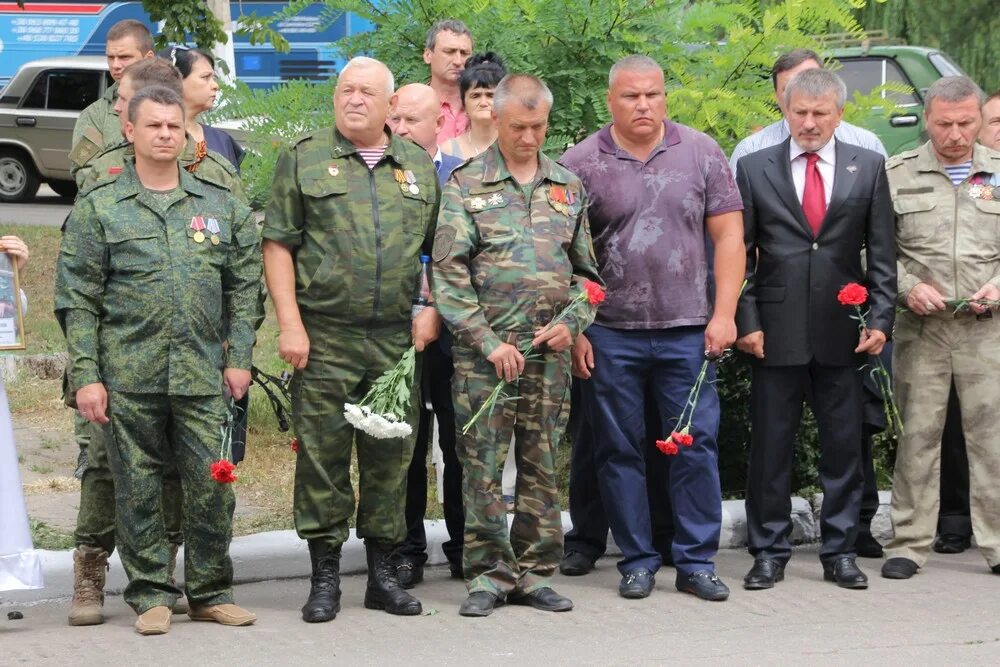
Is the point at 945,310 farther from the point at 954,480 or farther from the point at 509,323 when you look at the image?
the point at 509,323

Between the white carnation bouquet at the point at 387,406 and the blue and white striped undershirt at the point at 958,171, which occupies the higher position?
the blue and white striped undershirt at the point at 958,171

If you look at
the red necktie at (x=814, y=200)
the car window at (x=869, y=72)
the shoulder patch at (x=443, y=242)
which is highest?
the car window at (x=869, y=72)

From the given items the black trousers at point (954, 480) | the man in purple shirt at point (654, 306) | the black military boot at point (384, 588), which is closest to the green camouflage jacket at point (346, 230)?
the man in purple shirt at point (654, 306)

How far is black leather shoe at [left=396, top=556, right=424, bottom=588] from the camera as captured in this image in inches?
261

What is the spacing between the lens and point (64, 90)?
66.6 feet

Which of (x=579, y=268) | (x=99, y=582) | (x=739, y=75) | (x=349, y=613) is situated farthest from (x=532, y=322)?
(x=739, y=75)

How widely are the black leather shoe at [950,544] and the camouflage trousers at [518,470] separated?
2107mm

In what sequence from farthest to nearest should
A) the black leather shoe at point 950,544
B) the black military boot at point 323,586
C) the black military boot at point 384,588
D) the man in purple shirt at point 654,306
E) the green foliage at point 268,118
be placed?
the green foliage at point 268,118
the black leather shoe at point 950,544
the man in purple shirt at point 654,306
the black military boot at point 384,588
the black military boot at point 323,586

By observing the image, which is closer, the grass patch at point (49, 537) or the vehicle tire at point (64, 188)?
the grass patch at point (49, 537)

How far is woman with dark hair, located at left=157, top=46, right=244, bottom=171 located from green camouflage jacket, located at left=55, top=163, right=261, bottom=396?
123 centimetres

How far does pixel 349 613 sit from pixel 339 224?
1594 mm

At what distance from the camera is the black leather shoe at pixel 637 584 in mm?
6414

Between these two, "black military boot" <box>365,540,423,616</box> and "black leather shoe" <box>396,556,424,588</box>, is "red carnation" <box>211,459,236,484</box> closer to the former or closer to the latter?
"black military boot" <box>365,540,423,616</box>

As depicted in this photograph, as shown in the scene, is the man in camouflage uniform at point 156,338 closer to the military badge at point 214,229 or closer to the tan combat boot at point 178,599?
Answer: the military badge at point 214,229
